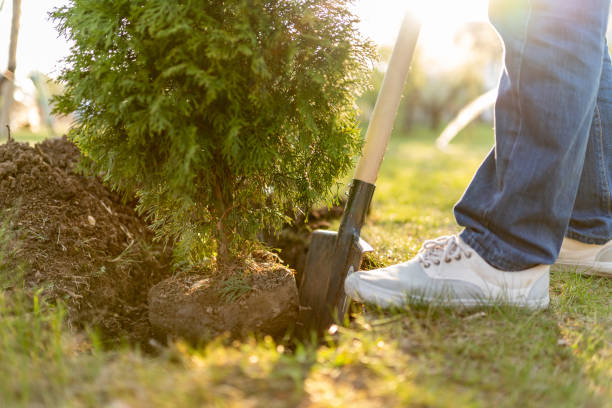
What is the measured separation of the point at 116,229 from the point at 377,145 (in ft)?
5.33

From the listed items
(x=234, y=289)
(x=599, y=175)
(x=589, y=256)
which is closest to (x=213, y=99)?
(x=234, y=289)

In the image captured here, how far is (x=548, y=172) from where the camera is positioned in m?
1.83

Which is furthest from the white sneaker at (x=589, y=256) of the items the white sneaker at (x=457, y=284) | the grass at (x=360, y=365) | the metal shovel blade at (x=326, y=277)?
the metal shovel blade at (x=326, y=277)

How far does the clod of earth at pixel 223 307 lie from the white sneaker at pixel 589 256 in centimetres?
152

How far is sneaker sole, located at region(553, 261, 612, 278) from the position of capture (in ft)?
8.04

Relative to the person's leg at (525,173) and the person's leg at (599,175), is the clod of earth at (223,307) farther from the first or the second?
the person's leg at (599,175)

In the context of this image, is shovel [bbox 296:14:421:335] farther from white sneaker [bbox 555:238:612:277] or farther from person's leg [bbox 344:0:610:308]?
white sneaker [bbox 555:238:612:277]

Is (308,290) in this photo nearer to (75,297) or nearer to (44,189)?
(75,297)

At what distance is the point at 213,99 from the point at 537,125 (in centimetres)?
129

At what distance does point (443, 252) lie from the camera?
6.60ft

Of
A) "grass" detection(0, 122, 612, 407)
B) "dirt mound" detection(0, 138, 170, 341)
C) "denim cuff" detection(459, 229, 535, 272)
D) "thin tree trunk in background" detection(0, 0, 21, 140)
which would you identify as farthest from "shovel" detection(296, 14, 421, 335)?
"thin tree trunk in background" detection(0, 0, 21, 140)

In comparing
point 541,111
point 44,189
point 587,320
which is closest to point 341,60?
point 541,111

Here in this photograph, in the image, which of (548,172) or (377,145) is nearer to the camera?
(548,172)

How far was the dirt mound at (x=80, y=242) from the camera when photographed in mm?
2230
